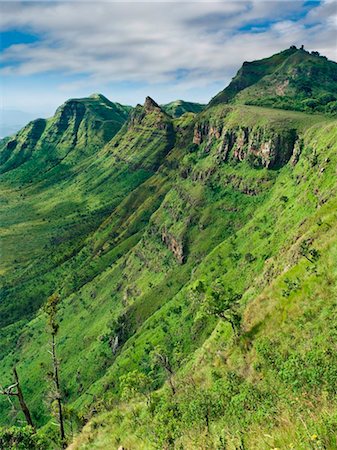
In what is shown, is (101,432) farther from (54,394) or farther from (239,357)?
(239,357)

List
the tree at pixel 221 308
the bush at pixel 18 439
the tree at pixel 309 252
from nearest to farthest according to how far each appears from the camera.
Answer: the bush at pixel 18 439
the tree at pixel 309 252
the tree at pixel 221 308

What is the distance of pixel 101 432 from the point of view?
45812mm

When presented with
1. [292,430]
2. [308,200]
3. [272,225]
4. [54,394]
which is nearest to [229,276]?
[272,225]

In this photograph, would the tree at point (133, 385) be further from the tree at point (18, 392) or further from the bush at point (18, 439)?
the bush at point (18, 439)

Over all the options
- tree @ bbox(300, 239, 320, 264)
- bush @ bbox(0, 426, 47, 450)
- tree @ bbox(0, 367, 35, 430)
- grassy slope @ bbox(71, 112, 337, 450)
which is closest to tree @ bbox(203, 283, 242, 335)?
grassy slope @ bbox(71, 112, 337, 450)

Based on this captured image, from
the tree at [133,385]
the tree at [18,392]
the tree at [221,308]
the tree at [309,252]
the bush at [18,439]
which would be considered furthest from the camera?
the tree at [133,385]

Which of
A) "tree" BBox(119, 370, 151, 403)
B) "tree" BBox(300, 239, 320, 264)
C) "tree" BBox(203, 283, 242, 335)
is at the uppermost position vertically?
"tree" BBox(300, 239, 320, 264)

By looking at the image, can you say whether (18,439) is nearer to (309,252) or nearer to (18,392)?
(18,392)

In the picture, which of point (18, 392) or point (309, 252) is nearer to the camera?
point (18, 392)

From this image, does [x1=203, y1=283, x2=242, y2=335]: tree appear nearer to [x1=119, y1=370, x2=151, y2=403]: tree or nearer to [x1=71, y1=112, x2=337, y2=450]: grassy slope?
[x1=71, y1=112, x2=337, y2=450]: grassy slope

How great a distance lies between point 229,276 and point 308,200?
43457mm

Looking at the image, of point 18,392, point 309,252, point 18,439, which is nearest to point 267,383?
point 18,439

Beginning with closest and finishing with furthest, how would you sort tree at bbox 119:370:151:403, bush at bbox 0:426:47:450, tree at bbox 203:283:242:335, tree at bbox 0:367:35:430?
bush at bbox 0:426:47:450, tree at bbox 0:367:35:430, tree at bbox 203:283:242:335, tree at bbox 119:370:151:403

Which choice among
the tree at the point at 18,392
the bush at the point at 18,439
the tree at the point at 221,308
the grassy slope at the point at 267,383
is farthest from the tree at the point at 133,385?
the bush at the point at 18,439
